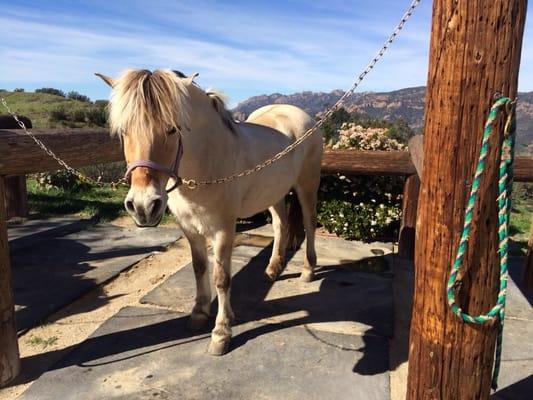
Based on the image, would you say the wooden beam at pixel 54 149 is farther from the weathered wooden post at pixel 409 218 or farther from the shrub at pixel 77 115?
the shrub at pixel 77 115

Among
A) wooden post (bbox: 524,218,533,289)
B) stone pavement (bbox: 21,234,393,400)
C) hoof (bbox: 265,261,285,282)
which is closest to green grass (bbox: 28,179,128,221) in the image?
stone pavement (bbox: 21,234,393,400)

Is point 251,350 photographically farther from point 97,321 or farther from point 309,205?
point 309,205

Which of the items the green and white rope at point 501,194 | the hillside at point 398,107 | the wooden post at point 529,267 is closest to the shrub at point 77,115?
the hillside at point 398,107

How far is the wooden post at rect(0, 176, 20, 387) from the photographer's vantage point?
2.49 meters

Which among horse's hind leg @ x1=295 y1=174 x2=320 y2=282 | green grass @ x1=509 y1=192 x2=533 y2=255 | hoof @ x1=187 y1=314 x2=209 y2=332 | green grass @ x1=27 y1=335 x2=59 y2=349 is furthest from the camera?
green grass @ x1=509 y1=192 x2=533 y2=255

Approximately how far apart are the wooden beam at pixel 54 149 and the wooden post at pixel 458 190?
8.00 feet

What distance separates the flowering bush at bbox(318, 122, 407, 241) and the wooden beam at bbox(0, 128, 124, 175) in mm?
2911

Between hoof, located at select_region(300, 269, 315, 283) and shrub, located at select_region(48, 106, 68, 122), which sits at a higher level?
shrub, located at select_region(48, 106, 68, 122)

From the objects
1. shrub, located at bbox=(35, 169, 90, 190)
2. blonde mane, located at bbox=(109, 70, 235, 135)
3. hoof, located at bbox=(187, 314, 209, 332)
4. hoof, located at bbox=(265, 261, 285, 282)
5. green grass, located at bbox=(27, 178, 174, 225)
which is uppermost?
blonde mane, located at bbox=(109, 70, 235, 135)

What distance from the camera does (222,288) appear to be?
3.14 m

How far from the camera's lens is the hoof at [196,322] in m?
3.27

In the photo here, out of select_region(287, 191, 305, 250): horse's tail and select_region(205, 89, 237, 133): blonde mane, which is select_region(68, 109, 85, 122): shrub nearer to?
select_region(287, 191, 305, 250): horse's tail

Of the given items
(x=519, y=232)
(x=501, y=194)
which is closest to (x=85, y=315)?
(x=501, y=194)

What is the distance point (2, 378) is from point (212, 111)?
2.16 m
